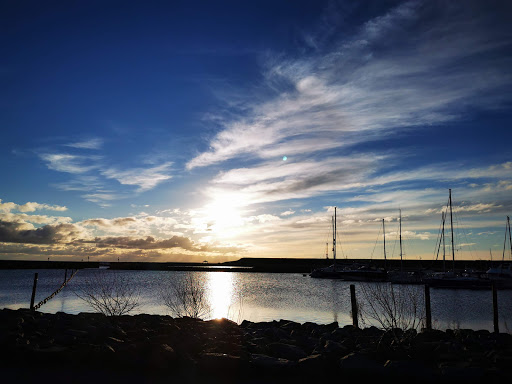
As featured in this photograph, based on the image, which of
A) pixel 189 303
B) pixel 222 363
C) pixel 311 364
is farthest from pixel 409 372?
pixel 189 303

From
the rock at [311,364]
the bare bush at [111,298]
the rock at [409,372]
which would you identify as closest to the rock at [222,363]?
the rock at [311,364]

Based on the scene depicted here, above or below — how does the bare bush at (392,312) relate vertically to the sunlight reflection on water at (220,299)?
above

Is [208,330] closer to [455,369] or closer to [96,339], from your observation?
[96,339]

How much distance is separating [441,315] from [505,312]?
9571 millimetres

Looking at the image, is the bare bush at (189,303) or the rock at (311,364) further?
the bare bush at (189,303)

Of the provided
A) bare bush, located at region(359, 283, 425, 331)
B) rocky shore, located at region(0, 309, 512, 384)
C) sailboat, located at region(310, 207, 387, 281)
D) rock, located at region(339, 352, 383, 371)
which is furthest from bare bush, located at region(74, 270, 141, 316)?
sailboat, located at region(310, 207, 387, 281)

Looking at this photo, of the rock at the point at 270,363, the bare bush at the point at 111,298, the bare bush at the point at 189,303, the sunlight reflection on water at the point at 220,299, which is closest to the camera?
the rock at the point at 270,363

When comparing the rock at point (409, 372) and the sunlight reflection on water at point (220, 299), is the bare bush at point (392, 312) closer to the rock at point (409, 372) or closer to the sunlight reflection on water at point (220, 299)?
the rock at point (409, 372)

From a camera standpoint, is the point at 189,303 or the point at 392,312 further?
the point at 189,303

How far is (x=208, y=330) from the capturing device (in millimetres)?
19172

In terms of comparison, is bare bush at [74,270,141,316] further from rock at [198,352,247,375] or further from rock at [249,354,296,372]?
rock at [249,354,296,372]

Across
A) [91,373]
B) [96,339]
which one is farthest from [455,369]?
Result: [96,339]

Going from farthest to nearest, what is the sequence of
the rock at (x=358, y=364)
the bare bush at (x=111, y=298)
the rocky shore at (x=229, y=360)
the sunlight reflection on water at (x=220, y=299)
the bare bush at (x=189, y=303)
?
1. the sunlight reflection on water at (x=220, y=299)
2. the bare bush at (x=189, y=303)
3. the bare bush at (x=111, y=298)
4. the rock at (x=358, y=364)
5. the rocky shore at (x=229, y=360)

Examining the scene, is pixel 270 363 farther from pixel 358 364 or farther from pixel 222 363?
pixel 358 364
